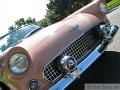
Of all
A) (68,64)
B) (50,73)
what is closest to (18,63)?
(50,73)

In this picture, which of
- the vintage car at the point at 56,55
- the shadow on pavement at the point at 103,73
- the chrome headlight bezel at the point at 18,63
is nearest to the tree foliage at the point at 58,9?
the shadow on pavement at the point at 103,73

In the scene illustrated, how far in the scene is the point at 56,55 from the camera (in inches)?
189

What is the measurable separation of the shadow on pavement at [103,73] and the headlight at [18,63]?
136cm

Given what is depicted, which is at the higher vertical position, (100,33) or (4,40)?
(4,40)

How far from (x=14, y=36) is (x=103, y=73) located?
2.03 m

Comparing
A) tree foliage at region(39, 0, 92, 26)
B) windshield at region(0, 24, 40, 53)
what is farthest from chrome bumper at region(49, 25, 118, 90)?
tree foliage at region(39, 0, 92, 26)

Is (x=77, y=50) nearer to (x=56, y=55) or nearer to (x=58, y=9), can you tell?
(x=56, y=55)

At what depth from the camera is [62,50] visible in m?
4.90

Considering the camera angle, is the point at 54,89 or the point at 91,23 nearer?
the point at 54,89

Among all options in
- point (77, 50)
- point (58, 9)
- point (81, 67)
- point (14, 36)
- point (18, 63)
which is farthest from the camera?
point (58, 9)

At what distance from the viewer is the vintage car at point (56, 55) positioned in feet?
14.6

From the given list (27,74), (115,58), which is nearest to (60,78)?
(27,74)

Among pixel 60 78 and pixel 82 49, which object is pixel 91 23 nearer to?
pixel 82 49

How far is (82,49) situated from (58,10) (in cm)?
5542
